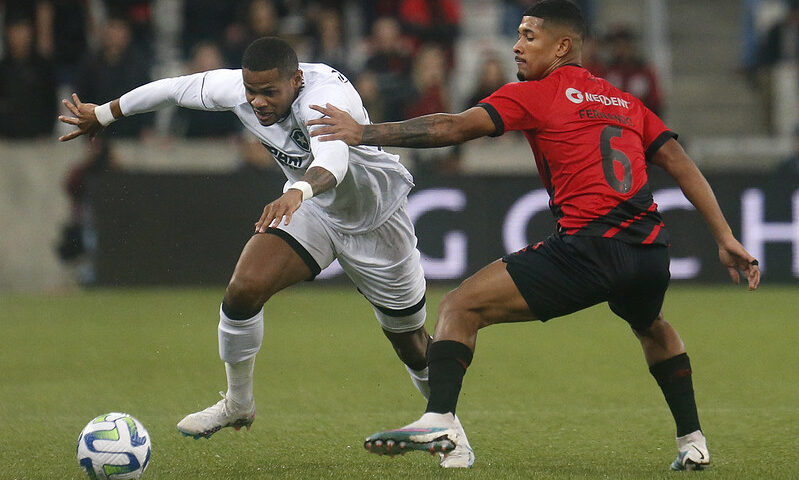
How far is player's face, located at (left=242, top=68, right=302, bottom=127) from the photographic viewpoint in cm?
555

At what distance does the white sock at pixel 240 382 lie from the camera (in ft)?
19.7

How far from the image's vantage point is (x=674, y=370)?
5.35m

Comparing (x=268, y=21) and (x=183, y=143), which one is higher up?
(x=268, y=21)

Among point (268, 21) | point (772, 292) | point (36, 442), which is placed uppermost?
point (268, 21)

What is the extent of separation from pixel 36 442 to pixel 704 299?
25.5 feet

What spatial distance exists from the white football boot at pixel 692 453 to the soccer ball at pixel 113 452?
→ 2.20 metres

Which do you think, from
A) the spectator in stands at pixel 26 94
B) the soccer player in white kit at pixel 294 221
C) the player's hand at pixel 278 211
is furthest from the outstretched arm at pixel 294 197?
the spectator in stands at pixel 26 94

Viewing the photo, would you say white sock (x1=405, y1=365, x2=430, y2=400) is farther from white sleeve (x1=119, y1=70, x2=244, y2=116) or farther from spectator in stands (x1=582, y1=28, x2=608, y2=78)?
spectator in stands (x1=582, y1=28, x2=608, y2=78)

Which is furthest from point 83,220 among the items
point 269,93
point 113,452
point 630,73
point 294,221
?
point 113,452

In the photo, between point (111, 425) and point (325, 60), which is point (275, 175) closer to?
point (325, 60)

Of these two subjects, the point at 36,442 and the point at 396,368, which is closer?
the point at 36,442

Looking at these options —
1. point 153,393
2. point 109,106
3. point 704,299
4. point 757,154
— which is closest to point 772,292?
point 704,299

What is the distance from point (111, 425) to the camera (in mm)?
5129

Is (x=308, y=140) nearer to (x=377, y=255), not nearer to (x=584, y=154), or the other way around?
(x=377, y=255)
